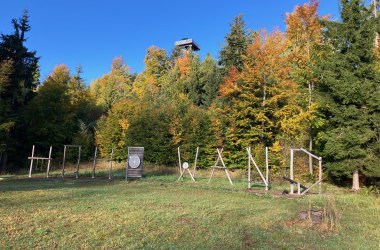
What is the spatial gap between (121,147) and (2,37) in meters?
15.4

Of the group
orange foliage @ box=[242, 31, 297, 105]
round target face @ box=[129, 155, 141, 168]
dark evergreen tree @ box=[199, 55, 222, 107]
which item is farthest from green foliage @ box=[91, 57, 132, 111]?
round target face @ box=[129, 155, 141, 168]

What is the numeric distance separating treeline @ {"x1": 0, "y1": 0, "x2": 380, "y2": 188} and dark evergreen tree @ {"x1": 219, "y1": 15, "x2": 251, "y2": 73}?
0.38 ft

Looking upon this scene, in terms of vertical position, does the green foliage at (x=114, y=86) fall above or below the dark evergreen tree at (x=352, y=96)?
above

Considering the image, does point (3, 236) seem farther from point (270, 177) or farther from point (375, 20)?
point (375, 20)

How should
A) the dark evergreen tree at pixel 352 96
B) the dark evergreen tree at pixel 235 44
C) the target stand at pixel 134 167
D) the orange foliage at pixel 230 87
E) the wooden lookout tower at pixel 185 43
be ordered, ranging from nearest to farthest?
the dark evergreen tree at pixel 352 96, the target stand at pixel 134 167, the orange foliage at pixel 230 87, the dark evergreen tree at pixel 235 44, the wooden lookout tower at pixel 185 43

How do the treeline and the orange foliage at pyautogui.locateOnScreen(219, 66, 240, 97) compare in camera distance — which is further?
the orange foliage at pyautogui.locateOnScreen(219, 66, 240, 97)

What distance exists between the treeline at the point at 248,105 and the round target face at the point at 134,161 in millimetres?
8225

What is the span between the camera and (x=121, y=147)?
3094 centimetres

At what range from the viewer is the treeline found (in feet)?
51.7

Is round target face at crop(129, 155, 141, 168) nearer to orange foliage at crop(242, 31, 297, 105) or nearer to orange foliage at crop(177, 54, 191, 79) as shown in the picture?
orange foliage at crop(242, 31, 297, 105)

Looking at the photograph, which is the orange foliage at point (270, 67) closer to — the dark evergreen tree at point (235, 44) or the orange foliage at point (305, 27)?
the orange foliage at point (305, 27)

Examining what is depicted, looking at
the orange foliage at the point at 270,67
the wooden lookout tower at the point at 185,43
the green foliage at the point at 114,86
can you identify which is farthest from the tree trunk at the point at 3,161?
the wooden lookout tower at the point at 185,43

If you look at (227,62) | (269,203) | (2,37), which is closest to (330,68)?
(269,203)

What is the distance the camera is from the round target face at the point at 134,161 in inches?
749
